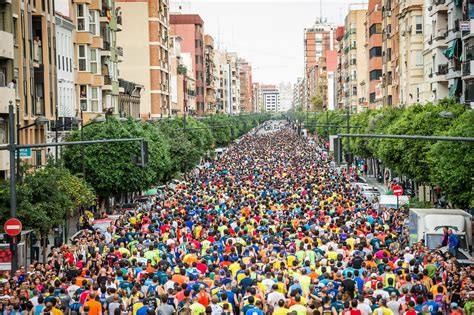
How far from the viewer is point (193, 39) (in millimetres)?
165750

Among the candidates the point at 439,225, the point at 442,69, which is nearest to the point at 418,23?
the point at 442,69

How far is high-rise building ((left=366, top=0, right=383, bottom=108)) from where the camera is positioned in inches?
4264

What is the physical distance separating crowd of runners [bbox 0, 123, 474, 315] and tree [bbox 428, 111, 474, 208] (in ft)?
8.10

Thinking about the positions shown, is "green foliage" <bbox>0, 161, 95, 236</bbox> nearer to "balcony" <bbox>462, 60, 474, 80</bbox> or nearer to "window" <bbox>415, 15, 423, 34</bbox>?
"balcony" <bbox>462, 60, 474, 80</bbox>

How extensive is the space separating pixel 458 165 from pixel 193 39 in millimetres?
131625

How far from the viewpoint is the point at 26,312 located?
64.5 feet

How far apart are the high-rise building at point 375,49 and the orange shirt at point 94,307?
286 feet

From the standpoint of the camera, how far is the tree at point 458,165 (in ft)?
117

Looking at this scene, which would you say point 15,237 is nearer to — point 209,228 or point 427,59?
point 209,228

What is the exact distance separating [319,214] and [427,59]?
38.1 m

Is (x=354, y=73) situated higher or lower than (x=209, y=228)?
higher

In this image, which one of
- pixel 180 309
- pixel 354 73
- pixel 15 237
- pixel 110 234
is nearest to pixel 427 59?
pixel 110 234

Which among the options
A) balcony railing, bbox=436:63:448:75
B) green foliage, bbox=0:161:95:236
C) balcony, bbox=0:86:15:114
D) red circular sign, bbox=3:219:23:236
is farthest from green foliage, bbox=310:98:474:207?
balcony, bbox=0:86:15:114

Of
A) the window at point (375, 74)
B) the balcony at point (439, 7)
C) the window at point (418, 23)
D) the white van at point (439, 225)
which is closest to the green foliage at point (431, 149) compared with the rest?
the white van at point (439, 225)
